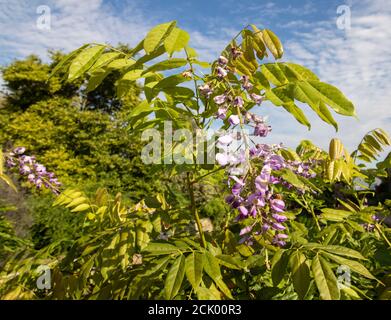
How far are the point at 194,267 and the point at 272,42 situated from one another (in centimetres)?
96

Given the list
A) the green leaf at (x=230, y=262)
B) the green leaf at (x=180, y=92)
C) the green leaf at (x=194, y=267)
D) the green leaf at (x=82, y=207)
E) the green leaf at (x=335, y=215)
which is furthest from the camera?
the green leaf at (x=82, y=207)

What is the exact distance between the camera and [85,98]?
14867 millimetres

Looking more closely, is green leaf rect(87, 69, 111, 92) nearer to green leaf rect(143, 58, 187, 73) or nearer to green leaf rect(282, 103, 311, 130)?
green leaf rect(143, 58, 187, 73)

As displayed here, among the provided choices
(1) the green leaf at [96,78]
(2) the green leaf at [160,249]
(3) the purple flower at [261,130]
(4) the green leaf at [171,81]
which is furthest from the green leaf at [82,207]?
(3) the purple flower at [261,130]

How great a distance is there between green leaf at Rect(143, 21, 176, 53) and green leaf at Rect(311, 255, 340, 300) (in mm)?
976

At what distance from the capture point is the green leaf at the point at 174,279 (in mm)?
1162

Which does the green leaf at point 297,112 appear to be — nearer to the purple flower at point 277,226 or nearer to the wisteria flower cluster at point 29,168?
the purple flower at point 277,226

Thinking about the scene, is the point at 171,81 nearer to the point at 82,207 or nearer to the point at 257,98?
the point at 257,98

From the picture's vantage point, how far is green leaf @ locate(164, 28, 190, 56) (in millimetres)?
1357

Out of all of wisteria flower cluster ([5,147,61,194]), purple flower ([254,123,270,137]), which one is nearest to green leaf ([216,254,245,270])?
purple flower ([254,123,270,137])

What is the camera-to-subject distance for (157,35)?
1.31m

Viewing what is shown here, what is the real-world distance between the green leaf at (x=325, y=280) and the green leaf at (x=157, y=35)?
0.98 metres

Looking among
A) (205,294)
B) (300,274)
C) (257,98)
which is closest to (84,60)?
(257,98)
